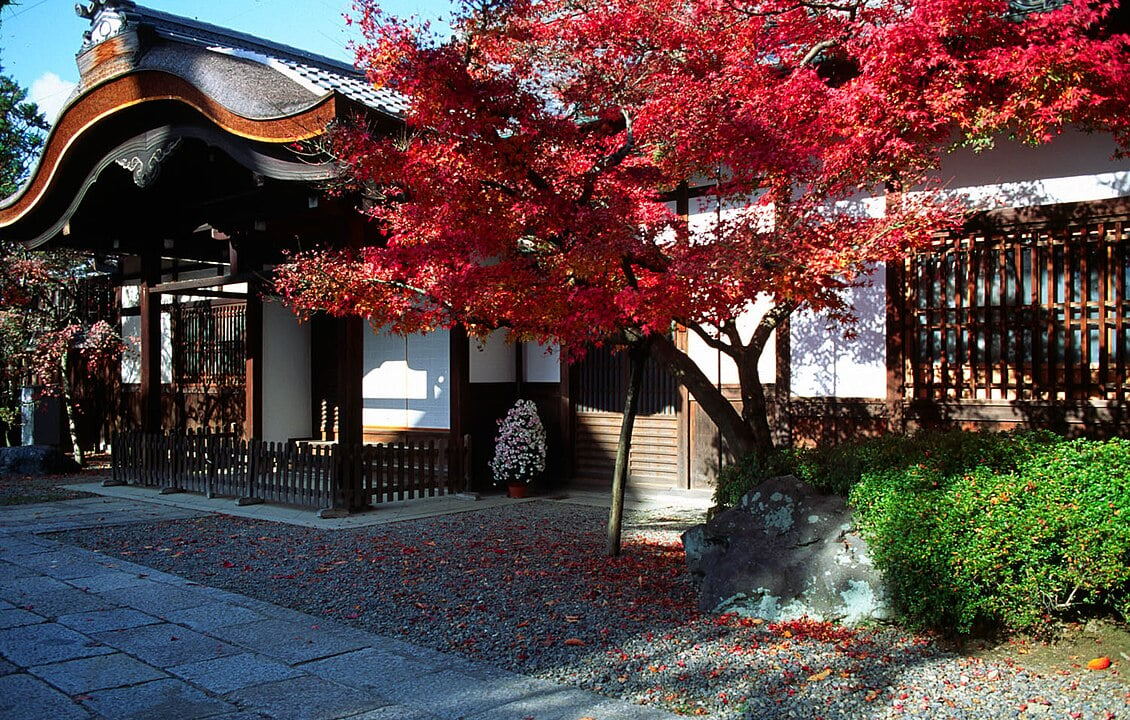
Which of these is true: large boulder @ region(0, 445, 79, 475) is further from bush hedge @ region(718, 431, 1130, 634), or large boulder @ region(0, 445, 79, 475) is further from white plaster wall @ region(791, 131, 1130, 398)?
bush hedge @ region(718, 431, 1130, 634)

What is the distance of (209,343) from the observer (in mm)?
15180

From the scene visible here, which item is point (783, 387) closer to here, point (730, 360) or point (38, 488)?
point (730, 360)

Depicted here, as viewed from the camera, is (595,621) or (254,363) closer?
(595,621)

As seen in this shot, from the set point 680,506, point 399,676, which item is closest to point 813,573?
point 399,676

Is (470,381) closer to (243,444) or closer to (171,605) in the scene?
(243,444)

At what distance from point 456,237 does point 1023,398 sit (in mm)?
5037

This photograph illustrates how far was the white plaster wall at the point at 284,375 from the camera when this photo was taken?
14.2 m

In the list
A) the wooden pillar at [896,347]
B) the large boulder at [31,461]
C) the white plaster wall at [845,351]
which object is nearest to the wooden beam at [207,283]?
the large boulder at [31,461]

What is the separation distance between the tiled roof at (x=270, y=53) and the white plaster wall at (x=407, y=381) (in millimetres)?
3327

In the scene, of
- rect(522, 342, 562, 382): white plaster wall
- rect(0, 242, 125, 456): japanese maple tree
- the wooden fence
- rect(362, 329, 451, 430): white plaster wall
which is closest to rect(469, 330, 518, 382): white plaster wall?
rect(522, 342, 562, 382): white plaster wall

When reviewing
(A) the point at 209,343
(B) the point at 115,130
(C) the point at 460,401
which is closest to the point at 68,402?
(A) the point at 209,343

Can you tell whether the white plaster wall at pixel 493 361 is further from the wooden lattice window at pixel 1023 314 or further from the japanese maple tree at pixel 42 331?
the japanese maple tree at pixel 42 331

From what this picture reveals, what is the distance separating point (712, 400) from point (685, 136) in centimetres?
192

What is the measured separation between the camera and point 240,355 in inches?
573
